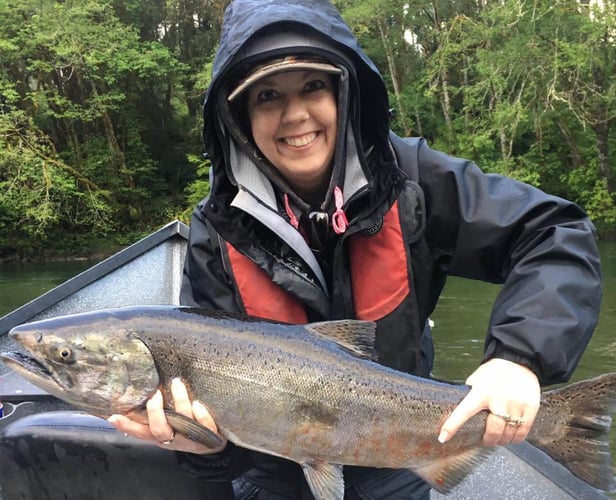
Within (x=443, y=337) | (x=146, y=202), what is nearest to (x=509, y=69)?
(x=443, y=337)

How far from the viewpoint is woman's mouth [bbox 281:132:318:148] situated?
225 centimetres

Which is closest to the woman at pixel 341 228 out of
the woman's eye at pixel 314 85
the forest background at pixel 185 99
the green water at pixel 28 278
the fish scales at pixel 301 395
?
the woman's eye at pixel 314 85

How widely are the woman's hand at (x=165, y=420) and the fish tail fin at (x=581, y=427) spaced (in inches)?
43.6

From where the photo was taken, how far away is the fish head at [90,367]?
204 centimetres

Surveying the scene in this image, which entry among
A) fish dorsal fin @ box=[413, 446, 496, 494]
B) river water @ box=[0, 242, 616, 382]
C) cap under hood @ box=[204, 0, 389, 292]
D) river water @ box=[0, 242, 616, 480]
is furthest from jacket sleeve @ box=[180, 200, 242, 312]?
river water @ box=[0, 242, 616, 382]

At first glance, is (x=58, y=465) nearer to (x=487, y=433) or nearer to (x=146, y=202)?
(x=487, y=433)

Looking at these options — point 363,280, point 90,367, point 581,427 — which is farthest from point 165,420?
point 581,427

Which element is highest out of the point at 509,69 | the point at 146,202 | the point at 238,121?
the point at 509,69

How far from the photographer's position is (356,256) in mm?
2391

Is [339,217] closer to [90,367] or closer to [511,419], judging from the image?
[511,419]

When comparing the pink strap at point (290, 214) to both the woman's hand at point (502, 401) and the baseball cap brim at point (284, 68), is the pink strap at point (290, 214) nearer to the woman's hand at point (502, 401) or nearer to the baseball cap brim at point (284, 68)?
the baseball cap brim at point (284, 68)

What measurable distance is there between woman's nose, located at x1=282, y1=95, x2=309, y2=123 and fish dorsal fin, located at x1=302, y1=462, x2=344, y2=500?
3.91ft

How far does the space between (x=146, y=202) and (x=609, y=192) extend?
1969 cm

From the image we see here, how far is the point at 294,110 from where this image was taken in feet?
7.24
